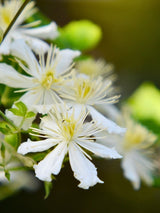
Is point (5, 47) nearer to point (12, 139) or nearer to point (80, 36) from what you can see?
point (12, 139)

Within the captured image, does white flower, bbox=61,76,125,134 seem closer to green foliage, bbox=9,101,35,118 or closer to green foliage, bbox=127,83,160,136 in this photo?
green foliage, bbox=9,101,35,118

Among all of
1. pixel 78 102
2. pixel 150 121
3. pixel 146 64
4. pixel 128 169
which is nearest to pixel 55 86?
pixel 78 102

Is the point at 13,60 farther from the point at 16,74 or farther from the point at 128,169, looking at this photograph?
the point at 128,169

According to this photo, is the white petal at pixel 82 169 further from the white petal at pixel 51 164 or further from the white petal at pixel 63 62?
the white petal at pixel 63 62

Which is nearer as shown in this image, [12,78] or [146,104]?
[12,78]

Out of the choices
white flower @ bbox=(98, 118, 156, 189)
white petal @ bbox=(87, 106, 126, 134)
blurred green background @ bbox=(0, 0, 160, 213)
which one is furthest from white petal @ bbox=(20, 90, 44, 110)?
blurred green background @ bbox=(0, 0, 160, 213)

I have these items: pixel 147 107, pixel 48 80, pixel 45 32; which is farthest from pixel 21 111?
pixel 147 107

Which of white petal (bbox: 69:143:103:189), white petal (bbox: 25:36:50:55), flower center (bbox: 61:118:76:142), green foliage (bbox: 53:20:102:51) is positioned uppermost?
green foliage (bbox: 53:20:102:51)
